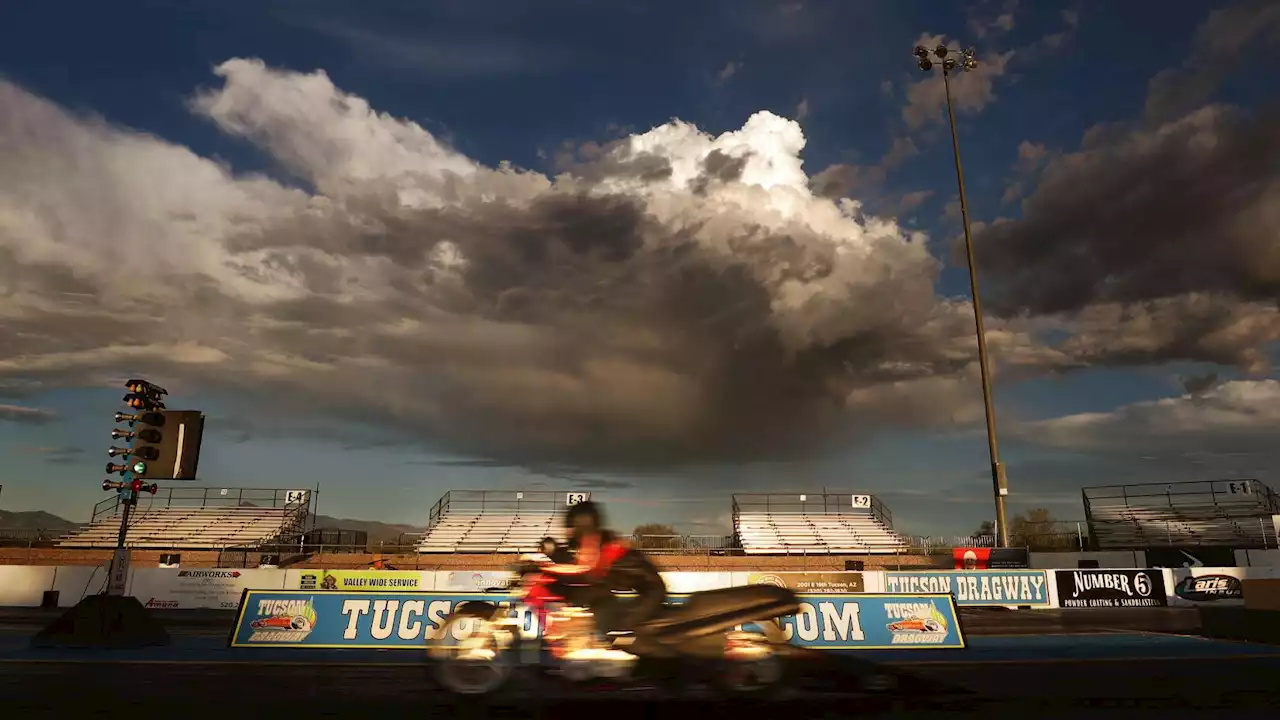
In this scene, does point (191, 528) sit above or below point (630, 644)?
above

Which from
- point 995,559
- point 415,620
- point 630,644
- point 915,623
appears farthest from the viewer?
point 995,559

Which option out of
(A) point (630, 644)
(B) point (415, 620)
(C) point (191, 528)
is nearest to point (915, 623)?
(A) point (630, 644)

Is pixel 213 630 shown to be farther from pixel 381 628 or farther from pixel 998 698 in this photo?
pixel 998 698

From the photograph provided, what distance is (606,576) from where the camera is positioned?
729 centimetres

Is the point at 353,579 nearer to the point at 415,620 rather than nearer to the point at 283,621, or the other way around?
the point at 283,621

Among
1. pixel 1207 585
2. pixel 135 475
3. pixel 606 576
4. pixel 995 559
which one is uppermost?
pixel 135 475

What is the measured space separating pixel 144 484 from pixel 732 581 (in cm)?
1675

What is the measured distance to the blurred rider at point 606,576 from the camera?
722cm

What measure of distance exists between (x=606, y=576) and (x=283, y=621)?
8.10 m

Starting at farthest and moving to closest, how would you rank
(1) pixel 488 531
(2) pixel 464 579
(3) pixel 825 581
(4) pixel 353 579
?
(1) pixel 488 531 < (2) pixel 464 579 < (4) pixel 353 579 < (3) pixel 825 581

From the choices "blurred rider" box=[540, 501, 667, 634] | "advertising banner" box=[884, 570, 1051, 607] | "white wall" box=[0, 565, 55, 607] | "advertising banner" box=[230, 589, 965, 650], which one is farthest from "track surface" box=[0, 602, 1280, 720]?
"white wall" box=[0, 565, 55, 607]

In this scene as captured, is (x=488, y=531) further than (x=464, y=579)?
Yes

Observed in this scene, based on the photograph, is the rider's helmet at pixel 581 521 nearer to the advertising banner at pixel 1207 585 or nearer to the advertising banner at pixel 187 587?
the advertising banner at pixel 187 587

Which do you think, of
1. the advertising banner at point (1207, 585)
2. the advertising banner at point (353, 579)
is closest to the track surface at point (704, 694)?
the advertising banner at point (353, 579)
